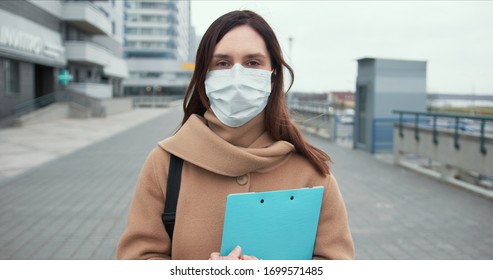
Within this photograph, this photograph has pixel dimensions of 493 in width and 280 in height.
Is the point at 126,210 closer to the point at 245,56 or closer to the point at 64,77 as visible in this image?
the point at 245,56

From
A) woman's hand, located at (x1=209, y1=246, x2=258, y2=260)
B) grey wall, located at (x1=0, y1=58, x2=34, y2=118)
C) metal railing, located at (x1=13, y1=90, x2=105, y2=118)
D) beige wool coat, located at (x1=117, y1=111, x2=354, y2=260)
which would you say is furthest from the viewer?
metal railing, located at (x1=13, y1=90, x2=105, y2=118)

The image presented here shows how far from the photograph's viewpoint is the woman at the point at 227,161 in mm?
1617

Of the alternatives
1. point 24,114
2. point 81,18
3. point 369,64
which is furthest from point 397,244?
point 81,18

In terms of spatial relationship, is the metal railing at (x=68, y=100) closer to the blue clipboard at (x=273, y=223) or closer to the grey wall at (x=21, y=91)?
the grey wall at (x=21, y=91)

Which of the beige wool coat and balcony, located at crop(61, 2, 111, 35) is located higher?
balcony, located at crop(61, 2, 111, 35)

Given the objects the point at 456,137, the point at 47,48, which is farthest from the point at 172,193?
the point at 47,48

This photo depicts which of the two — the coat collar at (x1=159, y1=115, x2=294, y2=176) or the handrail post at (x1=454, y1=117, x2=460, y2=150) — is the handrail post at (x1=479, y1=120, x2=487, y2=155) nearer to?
the handrail post at (x1=454, y1=117, x2=460, y2=150)

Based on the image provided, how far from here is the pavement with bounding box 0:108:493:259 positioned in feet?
15.7

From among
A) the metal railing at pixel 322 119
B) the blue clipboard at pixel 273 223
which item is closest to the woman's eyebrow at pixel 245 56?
the blue clipboard at pixel 273 223

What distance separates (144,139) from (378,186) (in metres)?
10.8

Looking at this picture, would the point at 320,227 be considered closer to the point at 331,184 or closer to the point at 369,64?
the point at 331,184

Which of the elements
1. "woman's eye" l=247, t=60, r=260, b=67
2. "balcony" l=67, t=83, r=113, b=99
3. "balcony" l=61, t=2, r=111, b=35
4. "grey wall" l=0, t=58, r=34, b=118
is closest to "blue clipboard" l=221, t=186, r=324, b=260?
"woman's eye" l=247, t=60, r=260, b=67

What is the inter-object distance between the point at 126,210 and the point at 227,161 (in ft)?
17.2

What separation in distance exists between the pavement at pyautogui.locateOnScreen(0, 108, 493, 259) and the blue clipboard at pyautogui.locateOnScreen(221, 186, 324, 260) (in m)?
3.20
